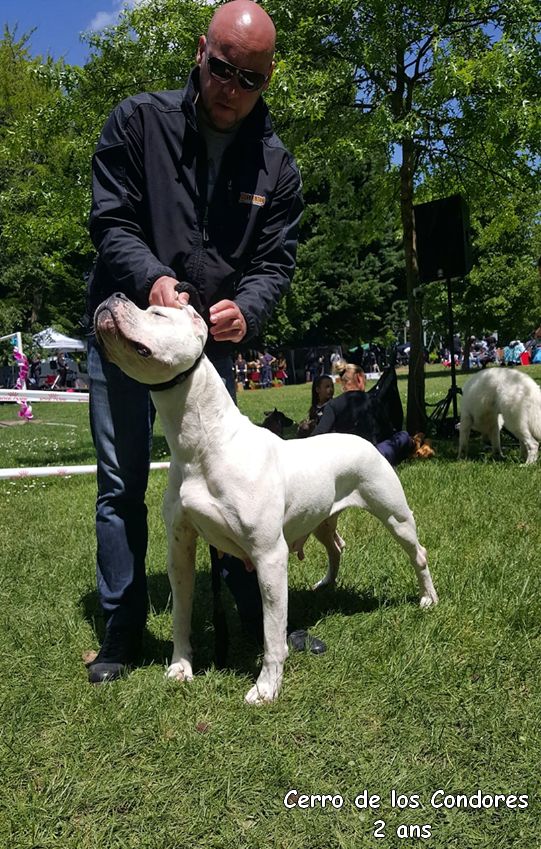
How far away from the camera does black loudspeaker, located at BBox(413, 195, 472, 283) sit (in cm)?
941

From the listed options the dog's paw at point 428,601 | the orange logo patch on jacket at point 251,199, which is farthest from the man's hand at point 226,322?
the dog's paw at point 428,601

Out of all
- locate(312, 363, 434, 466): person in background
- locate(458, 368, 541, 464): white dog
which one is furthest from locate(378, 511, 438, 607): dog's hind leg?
locate(458, 368, 541, 464): white dog

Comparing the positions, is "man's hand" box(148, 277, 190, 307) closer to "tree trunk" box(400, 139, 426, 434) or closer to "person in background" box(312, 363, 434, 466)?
"person in background" box(312, 363, 434, 466)

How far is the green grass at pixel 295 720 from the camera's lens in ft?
7.00

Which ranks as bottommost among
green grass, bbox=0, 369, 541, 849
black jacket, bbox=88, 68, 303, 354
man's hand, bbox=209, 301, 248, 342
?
green grass, bbox=0, 369, 541, 849

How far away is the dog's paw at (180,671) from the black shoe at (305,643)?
533 millimetres

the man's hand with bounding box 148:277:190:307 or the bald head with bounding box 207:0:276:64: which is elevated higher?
the bald head with bounding box 207:0:276:64

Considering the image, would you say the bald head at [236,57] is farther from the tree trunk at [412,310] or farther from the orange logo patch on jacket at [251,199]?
the tree trunk at [412,310]

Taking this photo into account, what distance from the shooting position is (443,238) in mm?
9680

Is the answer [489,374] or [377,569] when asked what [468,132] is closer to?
[489,374]

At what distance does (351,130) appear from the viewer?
995cm

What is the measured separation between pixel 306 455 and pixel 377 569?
1.52 metres

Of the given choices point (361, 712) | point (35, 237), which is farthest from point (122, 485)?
point (35, 237)

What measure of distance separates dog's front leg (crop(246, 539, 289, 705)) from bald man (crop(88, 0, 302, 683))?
0.70 m
